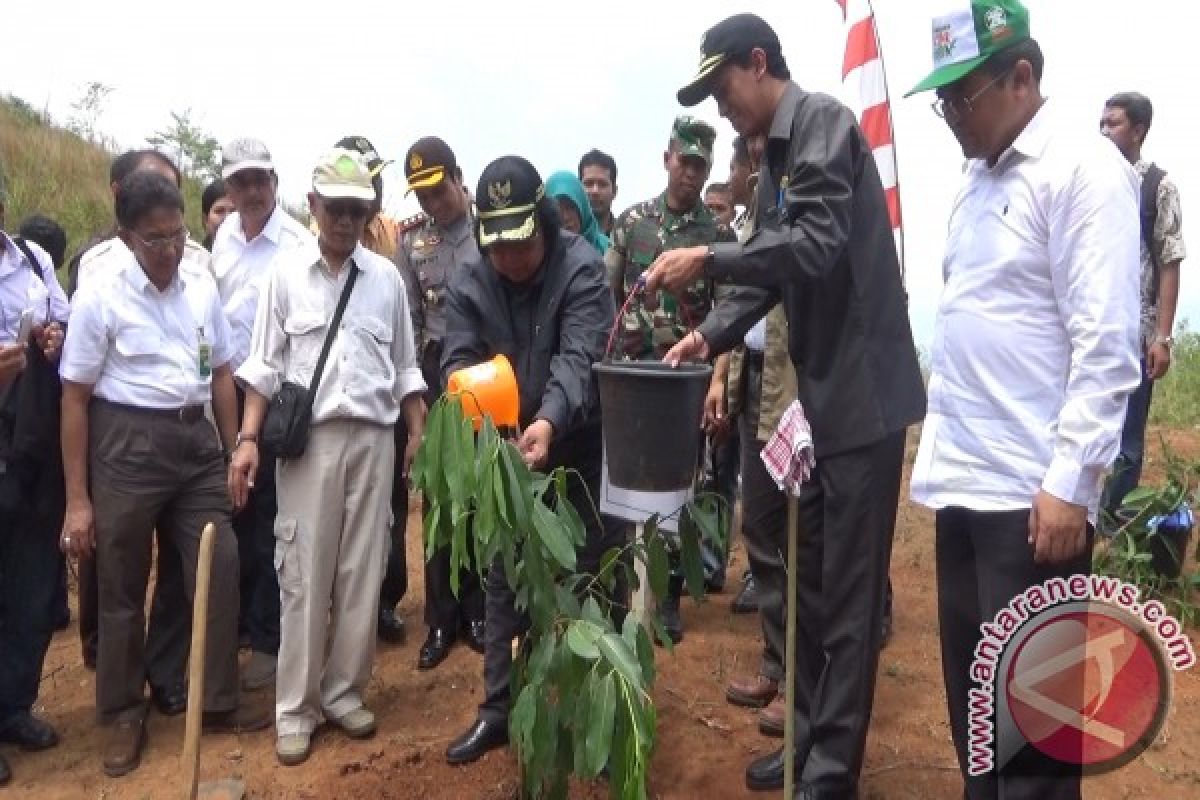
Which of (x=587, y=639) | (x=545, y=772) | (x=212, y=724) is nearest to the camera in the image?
(x=587, y=639)

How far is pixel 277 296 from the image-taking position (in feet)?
10.3

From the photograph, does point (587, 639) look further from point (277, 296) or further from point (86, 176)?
point (86, 176)

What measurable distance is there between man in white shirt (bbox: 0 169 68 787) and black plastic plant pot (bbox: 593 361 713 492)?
201cm

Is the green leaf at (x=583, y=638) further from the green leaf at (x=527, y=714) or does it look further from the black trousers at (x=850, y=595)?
the black trousers at (x=850, y=595)

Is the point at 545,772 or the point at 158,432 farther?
the point at 158,432

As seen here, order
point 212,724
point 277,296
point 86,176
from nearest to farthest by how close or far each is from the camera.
Answer: point 277,296 → point 212,724 → point 86,176

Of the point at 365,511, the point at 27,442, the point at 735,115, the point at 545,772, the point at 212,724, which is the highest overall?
the point at 735,115

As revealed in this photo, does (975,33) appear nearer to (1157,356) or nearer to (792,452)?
(792,452)

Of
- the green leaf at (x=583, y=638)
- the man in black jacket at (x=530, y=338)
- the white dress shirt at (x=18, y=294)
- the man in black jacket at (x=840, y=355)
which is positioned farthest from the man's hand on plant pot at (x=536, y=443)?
the white dress shirt at (x=18, y=294)

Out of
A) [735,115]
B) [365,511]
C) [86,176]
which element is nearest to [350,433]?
[365,511]

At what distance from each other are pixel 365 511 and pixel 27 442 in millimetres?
1134

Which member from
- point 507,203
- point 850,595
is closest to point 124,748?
point 507,203

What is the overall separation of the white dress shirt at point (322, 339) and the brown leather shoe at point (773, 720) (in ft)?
5.12

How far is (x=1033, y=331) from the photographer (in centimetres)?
197
